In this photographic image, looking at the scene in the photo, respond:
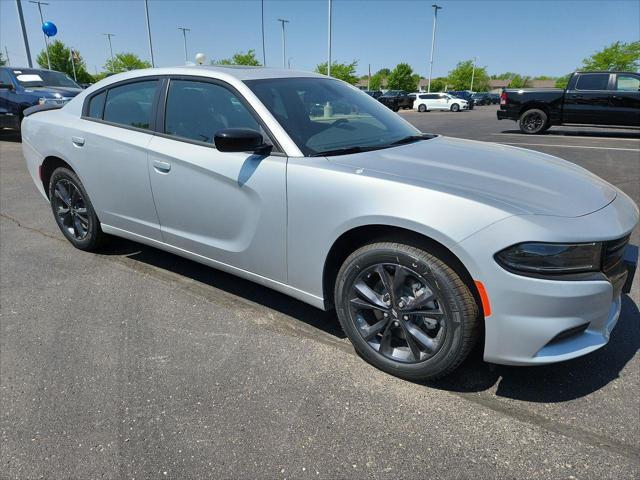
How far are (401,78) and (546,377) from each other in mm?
85619

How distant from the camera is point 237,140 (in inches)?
101

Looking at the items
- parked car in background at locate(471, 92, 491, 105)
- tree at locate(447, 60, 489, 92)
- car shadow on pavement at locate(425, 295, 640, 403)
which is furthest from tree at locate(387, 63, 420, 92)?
car shadow on pavement at locate(425, 295, 640, 403)

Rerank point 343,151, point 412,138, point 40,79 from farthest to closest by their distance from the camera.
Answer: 1. point 40,79
2. point 412,138
3. point 343,151

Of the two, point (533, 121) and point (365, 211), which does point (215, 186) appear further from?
point (533, 121)

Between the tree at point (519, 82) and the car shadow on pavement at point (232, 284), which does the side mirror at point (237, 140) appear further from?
the tree at point (519, 82)

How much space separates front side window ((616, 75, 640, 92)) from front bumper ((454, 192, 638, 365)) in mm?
12884

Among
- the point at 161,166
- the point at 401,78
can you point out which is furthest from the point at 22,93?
the point at 401,78

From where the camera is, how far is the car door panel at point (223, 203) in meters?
2.70

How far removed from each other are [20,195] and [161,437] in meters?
5.90

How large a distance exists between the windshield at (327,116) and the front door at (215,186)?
18 centimetres

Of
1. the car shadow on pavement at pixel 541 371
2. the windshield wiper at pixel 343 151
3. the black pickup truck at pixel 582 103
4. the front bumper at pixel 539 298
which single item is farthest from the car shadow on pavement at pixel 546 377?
the black pickup truck at pixel 582 103

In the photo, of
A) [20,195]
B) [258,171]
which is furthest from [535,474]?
[20,195]

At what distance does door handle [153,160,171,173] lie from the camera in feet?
10.3

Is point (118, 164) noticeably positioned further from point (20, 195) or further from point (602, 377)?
point (20, 195)
